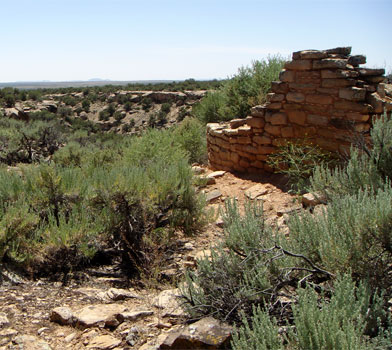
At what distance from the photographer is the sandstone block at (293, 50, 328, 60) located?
5672 millimetres

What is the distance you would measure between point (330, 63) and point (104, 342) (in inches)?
182

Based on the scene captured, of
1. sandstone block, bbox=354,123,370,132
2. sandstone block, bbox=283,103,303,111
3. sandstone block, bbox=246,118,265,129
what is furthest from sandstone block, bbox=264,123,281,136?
sandstone block, bbox=354,123,370,132

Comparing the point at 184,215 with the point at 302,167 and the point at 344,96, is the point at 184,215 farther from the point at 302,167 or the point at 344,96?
the point at 344,96

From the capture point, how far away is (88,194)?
4.56 meters

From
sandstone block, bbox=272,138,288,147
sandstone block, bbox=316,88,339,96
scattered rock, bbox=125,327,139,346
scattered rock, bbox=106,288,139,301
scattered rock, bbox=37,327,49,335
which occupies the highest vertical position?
sandstone block, bbox=316,88,339,96

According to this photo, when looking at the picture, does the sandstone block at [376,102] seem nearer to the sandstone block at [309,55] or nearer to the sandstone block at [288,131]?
the sandstone block at [309,55]

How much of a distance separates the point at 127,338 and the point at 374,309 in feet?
5.01

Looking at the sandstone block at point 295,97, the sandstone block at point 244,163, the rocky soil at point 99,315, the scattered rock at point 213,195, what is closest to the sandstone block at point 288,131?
the sandstone block at point 295,97

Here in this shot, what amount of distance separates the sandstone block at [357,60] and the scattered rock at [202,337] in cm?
448

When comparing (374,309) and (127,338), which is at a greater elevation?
(374,309)

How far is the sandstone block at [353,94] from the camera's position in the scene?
5301 mm

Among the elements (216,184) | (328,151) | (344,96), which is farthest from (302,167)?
(216,184)

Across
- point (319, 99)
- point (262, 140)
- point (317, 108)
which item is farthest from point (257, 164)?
point (319, 99)

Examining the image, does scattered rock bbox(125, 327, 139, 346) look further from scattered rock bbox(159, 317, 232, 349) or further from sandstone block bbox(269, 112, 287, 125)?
sandstone block bbox(269, 112, 287, 125)
